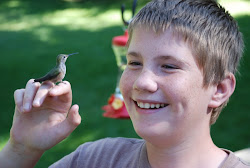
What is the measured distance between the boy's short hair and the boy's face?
0.14ft

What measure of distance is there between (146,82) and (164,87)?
0.26 feet

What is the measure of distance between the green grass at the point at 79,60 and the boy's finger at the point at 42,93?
8.30 ft

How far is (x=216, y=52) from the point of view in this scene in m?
1.89

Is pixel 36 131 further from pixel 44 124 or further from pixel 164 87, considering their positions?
pixel 164 87

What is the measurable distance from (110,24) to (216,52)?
25.8ft

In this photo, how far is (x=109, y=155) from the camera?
2.12 metres

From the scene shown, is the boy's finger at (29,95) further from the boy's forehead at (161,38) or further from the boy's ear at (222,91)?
the boy's ear at (222,91)

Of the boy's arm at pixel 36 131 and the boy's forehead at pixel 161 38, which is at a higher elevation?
the boy's forehead at pixel 161 38

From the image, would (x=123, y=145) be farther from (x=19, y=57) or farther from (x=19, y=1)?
(x=19, y=1)

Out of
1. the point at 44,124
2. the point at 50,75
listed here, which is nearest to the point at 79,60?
the point at 44,124

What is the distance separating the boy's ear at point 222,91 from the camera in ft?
6.20

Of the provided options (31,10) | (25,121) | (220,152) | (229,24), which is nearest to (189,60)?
(229,24)

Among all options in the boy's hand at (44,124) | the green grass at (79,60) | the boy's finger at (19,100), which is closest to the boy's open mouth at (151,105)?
the boy's hand at (44,124)

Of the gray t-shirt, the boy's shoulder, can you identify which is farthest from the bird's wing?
the boy's shoulder
